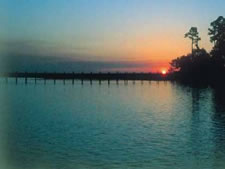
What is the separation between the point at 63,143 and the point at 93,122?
5.87m

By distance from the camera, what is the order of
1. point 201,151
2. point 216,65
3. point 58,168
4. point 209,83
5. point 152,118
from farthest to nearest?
point 209,83 → point 216,65 → point 152,118 → point 201,151 → point 58,168

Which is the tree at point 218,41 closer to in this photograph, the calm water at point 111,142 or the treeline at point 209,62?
the treeline at point 209,62

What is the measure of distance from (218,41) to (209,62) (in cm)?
321

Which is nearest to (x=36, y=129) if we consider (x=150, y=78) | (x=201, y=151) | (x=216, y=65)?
(x=201, y=151)

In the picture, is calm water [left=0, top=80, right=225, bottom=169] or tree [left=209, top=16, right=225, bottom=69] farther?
tree [left=209, top=16, right=225, bottom=69]

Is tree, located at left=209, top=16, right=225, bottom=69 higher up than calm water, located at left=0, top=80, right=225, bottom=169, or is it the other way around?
tree, located at left=209, top=16, right=225, bottom=69

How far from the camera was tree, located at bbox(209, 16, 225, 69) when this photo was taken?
186 feet

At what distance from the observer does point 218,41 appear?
191ft

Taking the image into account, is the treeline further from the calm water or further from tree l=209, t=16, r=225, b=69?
the calm water

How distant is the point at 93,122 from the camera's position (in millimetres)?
20891

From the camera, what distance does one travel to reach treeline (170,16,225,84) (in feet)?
186

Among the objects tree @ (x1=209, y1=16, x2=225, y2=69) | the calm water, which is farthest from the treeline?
the calm water

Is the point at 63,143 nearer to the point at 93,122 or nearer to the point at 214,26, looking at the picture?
the point at 93,122

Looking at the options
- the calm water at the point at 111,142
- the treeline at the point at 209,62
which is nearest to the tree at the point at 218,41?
the treeline at the point at 209,62
